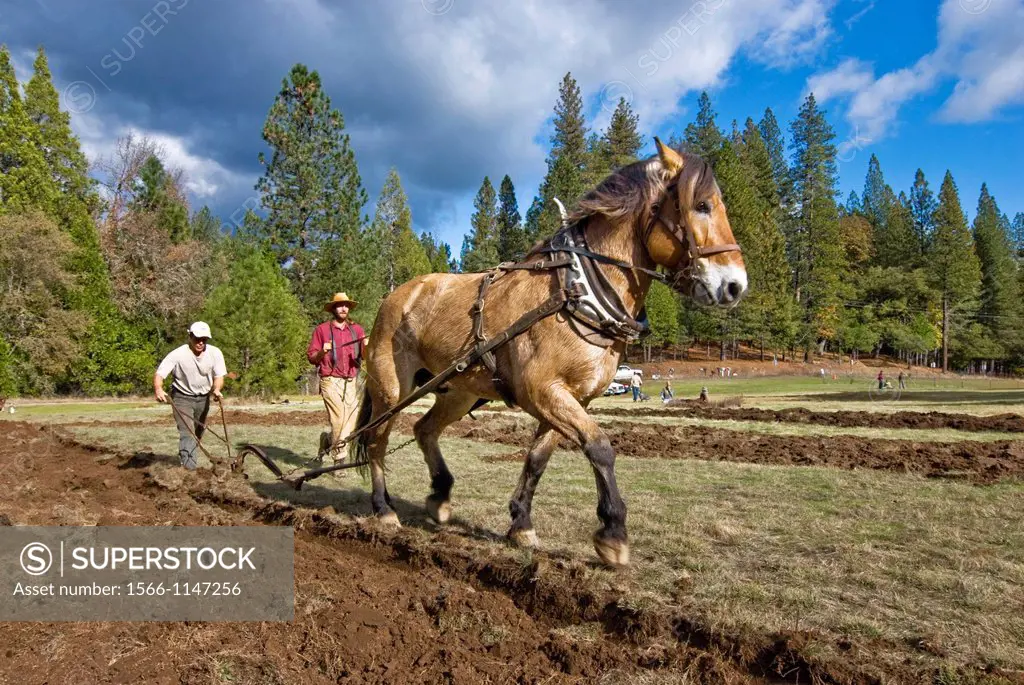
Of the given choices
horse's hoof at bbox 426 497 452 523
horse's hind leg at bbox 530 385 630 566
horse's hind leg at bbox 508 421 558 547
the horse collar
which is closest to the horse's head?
the horse collar

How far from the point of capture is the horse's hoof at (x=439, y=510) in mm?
5176

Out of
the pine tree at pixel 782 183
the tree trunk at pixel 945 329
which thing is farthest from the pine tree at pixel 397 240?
the tree trunk at pixel 945 329

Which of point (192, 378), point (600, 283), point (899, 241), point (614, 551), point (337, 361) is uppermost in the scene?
point (899, 241)

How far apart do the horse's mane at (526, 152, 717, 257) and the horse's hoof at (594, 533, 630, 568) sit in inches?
80.3

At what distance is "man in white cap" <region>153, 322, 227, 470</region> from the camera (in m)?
7.52

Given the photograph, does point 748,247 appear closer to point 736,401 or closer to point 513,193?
point 513,193

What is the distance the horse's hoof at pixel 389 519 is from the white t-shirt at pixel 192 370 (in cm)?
374

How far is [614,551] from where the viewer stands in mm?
3717

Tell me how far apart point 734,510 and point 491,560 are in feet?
8.35

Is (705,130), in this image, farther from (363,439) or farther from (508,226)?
(363,439)

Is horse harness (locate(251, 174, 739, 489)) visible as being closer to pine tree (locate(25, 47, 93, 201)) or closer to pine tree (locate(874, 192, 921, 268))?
pine tree (locate(25, 47, 93, 201))

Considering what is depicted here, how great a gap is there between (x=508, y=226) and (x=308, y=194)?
70.2 feet

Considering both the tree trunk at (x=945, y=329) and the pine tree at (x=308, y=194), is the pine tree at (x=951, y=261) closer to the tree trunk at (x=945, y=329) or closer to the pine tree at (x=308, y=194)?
the tree trunk at (x=945, y=329)

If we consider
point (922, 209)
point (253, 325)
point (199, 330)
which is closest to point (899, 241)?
point (922, 209)
